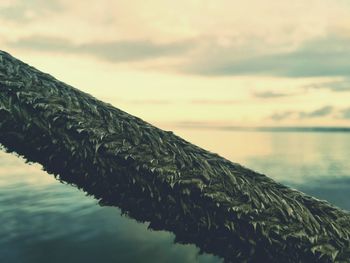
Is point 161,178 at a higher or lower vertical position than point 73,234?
higher

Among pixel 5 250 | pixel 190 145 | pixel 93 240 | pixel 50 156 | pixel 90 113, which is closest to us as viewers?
pixel 50 156

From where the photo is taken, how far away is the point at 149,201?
2.94 metres

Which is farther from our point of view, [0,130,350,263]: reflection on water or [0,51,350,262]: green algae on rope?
[0,130,350,263]: reflection on water

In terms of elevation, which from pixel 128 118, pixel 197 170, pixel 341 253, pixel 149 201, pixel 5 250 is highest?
pixel 128 118

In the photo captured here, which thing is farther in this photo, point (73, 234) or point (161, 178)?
point (73, 234)

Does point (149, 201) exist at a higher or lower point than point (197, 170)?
lower

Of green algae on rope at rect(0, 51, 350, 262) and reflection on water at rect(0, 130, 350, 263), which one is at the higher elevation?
green algae on rope at rect(0, 51, 350, 262)

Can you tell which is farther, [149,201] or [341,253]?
[341,253]

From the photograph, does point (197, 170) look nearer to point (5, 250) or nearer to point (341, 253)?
point (341, 253)

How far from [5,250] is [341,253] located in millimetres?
12820

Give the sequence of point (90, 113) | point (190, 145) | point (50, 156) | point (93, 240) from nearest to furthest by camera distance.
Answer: point (50, 156) < point (90, 113) < point (190, 145) < point (93, 240)

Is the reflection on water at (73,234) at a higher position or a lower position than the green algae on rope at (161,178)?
lower

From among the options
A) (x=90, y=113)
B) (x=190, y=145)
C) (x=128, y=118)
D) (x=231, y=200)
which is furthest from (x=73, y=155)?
(x=231, y=200)

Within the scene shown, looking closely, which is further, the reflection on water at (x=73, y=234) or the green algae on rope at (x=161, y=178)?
the reflection on water at (x=73, y=234)
